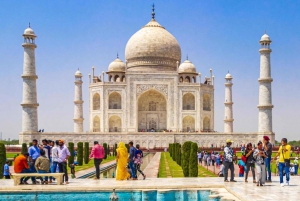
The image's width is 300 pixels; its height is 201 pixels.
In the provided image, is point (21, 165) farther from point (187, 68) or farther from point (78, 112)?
point (187, 68)

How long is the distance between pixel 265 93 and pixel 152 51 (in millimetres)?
9665

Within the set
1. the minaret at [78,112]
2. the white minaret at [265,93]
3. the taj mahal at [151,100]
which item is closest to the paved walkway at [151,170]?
the taj mahal at [151,100]

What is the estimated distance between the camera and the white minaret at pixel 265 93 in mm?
26411

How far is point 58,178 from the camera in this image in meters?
7.97

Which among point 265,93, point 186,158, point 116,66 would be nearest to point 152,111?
point 116,66

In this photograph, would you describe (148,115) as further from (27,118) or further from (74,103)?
(27,118)

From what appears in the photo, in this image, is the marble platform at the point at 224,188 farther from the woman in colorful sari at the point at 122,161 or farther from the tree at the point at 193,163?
the tree at the point at 193,163

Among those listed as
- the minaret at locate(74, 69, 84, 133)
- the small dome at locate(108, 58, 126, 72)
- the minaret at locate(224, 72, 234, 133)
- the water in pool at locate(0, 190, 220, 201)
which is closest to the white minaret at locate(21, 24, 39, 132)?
the minaret at locate(74, 69, 84, 133)

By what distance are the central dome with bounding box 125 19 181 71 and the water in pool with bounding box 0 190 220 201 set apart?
2526 centimetres

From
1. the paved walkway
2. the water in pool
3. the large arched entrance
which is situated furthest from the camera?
the large arched entrance

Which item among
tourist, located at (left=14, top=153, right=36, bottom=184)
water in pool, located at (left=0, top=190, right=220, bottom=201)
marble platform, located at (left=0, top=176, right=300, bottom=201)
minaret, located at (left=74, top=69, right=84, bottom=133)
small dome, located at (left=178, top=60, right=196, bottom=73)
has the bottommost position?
water in pool, located at (left=0, top=190, right=220, bottom=201)

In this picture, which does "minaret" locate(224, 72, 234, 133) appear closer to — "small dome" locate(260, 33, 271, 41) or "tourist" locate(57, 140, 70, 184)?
"small dome" locate(260, 33, 271, 41)

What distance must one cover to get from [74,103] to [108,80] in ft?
10.3

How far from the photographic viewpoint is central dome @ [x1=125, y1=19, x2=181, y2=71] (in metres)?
32.6
